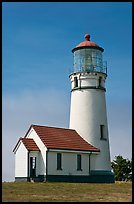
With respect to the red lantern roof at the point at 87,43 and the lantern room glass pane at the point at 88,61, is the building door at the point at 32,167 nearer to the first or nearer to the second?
the lantern room glass pane at the point at 88,61

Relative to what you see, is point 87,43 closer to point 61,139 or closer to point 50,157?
point 61,139

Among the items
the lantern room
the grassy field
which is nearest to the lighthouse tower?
the lantern room

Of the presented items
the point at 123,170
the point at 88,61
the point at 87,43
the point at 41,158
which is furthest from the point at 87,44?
the point at 123,170

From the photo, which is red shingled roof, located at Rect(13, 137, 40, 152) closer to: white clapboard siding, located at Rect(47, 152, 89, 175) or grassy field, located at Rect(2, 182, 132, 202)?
white clapboard siding, located at Rect(47, 152, 89, 175)

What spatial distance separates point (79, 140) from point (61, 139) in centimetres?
160

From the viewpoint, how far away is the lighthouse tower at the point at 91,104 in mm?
26844

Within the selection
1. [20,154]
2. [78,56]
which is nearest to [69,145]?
[20,154]

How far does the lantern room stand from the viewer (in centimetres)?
2761

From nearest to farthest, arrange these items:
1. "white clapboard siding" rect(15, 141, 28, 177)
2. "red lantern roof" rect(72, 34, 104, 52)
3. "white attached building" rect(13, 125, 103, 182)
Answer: "white attached building" rect(13, 125, 103, 182), "white clapboard siding" rect(15, 141, 28, 177), "red lantern roof" rect(72, 34, 104, 52)

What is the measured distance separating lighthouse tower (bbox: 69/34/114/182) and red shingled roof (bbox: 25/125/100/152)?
611mm

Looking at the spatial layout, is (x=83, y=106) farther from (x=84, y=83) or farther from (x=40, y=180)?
(x=40, y=180)

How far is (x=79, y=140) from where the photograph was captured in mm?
26438

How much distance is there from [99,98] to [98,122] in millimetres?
1582

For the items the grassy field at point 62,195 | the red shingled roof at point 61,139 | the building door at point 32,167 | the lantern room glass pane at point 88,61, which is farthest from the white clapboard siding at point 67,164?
the grassy field at point 62,195
